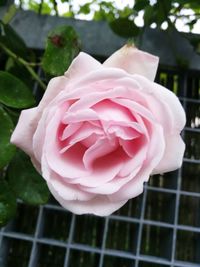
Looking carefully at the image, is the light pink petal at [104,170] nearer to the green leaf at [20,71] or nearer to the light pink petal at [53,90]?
the light pink petal at [53,90]

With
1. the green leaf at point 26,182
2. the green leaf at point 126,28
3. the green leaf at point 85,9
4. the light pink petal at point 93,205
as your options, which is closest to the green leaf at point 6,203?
the green leaf at point 26,182

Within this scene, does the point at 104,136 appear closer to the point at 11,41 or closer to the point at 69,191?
the point at 69,191

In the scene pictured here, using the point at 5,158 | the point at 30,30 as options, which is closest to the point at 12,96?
the point at 5,158

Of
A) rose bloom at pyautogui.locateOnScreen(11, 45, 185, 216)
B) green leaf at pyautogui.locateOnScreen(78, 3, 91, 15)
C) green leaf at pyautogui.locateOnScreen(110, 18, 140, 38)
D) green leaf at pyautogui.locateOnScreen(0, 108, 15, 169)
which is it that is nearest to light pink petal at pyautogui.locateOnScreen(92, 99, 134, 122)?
rose bloom at pyautogui.locateOnScreen(11, 45, 185, 216)

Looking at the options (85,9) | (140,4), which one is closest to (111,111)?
(140,4)

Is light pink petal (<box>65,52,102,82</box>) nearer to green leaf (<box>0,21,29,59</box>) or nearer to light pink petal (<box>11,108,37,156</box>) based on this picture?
light pink petal (<box>11,108,37,156</box>)

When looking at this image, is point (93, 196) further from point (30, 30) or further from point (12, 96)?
point (30, 30)
